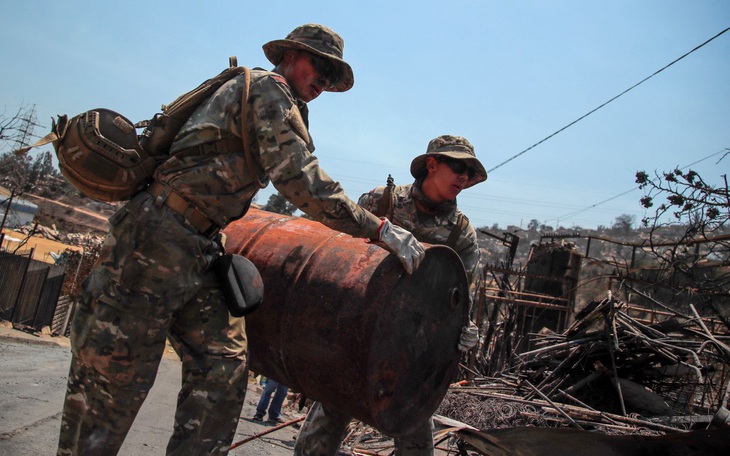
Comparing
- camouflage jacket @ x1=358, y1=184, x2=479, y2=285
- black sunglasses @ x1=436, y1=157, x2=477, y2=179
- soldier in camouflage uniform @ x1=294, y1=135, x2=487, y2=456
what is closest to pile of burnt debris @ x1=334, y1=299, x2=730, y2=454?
camouflage jacket @ x1=358, y1=184, x2=479, y2=285

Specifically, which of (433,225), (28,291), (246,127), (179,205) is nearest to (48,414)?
(179,205)

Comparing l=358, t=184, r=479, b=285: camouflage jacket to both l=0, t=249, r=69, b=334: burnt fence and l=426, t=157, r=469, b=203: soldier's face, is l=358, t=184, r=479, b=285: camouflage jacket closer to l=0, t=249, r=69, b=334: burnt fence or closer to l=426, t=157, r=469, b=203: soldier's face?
l=426, t=157, r=469, b=203: soldier's face

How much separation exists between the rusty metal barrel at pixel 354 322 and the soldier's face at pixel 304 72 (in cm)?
77

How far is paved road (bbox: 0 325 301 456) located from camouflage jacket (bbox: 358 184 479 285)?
227cm

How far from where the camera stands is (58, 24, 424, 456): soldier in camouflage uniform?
2.32 m

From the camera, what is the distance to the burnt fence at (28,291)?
11.6m

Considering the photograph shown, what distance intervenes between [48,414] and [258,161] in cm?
300

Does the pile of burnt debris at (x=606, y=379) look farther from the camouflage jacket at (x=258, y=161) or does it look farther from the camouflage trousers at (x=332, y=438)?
the camouflage jacket at (x=258, y=161)

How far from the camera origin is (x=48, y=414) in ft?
13.4

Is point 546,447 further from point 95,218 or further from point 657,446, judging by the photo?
point 95,218

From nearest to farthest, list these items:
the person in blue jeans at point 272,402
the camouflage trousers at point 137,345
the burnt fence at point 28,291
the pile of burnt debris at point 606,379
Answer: the camouflage trousers at point 137,345 → the pile of burnt debris at point 606,379 → the person in blue jeans at point 272,402 → the burnt fence at point 28,291

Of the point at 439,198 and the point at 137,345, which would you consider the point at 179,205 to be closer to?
the point at 137,345

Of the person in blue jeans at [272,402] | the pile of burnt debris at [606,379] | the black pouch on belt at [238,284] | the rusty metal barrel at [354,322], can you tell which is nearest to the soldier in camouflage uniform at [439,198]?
the rusty metal barrel at [354,322]

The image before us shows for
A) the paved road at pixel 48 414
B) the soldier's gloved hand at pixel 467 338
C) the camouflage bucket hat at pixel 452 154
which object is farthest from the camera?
the camouflage bucket hat at pixel 452 154
